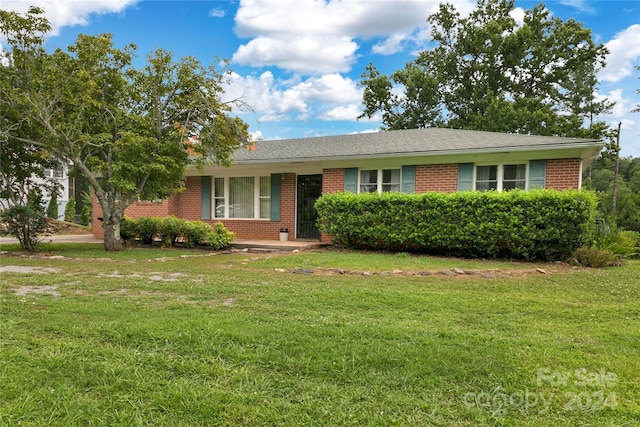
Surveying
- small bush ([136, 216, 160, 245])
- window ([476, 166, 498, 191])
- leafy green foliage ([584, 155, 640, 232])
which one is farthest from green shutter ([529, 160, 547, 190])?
small bush ([136, 216, 160, 245])

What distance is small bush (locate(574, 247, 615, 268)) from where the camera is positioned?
756 centimetres

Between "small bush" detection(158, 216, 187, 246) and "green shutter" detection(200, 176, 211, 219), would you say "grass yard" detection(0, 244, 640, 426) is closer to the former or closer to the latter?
"small bush" detection(158, 216, 187, 246)

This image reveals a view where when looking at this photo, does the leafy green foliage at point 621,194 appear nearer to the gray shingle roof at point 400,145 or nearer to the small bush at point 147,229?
the gray shingle roof at point 400,145

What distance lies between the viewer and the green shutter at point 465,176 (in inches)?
405

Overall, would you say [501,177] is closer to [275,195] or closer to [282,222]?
[282,222]

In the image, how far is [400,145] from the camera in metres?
11.3

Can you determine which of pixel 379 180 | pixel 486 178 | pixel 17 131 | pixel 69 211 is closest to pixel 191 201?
pixel 17 131

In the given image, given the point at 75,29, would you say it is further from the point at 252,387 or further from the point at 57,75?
the point at 252,387

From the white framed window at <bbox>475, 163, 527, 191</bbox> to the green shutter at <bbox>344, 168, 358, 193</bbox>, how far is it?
3332mm

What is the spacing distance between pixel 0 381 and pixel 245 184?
11.3 metres

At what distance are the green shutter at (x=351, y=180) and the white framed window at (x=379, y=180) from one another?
6.1 inches

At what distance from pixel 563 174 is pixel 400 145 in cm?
417

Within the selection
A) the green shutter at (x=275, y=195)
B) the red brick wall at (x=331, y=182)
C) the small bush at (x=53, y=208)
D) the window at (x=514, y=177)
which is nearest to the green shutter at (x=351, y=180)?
the red brick wall at (x=331, y=182)

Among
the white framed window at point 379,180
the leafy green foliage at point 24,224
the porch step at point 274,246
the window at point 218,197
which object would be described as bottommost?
the porch step at point 274,246
